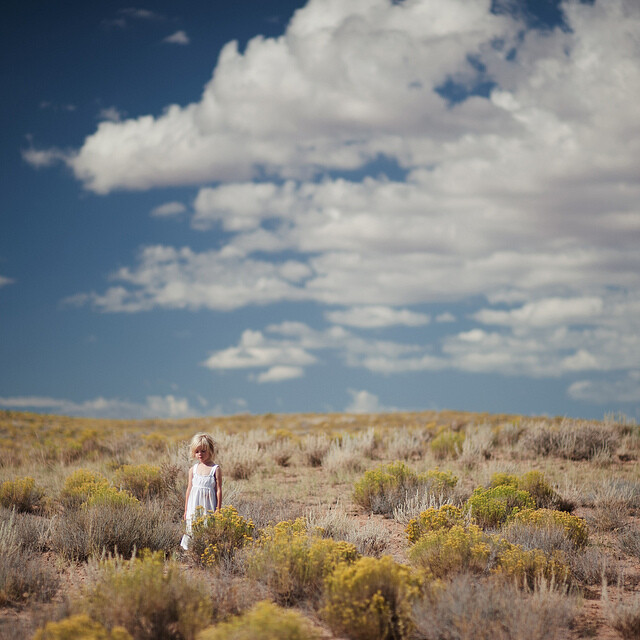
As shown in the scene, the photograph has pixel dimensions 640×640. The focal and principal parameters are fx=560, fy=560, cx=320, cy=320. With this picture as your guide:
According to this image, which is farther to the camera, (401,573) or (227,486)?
(227,486)

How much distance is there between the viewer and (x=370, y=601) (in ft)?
15.4

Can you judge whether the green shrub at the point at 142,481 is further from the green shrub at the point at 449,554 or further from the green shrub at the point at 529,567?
the green shrub at the point at 529,567

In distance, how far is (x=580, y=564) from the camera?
6773 mm

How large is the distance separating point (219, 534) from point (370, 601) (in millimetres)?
2623

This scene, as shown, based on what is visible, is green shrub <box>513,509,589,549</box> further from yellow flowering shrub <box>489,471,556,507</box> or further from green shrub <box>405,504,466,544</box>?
yellow flowering shrub <box>489,471,556,507</box>

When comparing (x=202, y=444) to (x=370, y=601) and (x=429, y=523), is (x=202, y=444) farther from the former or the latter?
(x=370, y=601)

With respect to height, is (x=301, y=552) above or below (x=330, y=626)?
above

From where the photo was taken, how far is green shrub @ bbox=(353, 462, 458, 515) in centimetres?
941

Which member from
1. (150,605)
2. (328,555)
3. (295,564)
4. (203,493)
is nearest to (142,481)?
(203,493)

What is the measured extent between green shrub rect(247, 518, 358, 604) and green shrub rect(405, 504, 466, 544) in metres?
1.60

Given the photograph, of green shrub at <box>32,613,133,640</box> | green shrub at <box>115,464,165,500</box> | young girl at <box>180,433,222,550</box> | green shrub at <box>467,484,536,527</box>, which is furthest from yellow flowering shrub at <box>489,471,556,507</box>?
green shrub at <box>32,613,133,640</box>

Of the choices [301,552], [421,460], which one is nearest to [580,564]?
[301,552]

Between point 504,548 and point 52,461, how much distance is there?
44.1 feet

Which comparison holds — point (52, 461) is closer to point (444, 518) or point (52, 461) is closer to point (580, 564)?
point (444, 518)
